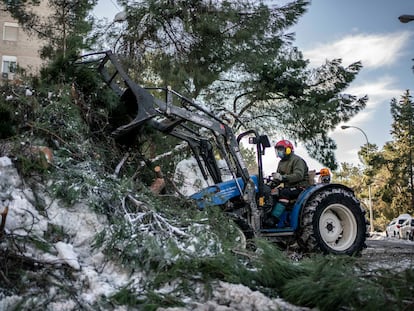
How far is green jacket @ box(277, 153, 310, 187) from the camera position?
7.80 meters

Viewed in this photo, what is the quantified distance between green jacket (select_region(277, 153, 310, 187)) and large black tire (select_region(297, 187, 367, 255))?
40cm

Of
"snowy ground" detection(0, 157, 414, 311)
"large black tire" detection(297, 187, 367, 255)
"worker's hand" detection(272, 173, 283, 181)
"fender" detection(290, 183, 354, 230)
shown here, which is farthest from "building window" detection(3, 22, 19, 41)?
"snowy ground" detection(0, 157, 414, 311)

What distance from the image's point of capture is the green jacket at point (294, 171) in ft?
25.6

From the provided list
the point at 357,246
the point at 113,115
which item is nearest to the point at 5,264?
the point at 113,115

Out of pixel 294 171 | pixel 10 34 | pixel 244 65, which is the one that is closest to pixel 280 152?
pixel 294 171

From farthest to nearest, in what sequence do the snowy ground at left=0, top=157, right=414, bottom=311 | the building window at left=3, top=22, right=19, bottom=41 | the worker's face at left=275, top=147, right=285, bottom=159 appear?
the building window at left=3, top=22, right=19, bottom=41 < the worker's face at left=275, top=147, right=285, bottom=159 < the snowy ground at left=0, top=157, right=414, bottom=311

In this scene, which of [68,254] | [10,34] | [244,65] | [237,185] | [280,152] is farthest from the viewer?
[10,34]

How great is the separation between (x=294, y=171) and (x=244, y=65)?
21.8 feet

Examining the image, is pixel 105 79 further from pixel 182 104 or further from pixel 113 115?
pixel 182 104

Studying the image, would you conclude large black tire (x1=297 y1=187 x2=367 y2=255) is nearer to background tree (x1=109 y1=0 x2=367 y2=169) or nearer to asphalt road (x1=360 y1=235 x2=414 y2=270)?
asphalt road (x1=360 y1=235 x2=414 y2=270)

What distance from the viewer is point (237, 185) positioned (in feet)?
24.0

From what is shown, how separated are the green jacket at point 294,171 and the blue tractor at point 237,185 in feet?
0.92

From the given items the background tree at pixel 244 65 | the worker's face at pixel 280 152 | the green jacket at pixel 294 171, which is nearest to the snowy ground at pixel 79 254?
the green jacket at pixel 294 171

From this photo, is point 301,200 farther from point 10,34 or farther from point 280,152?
point 10,34
